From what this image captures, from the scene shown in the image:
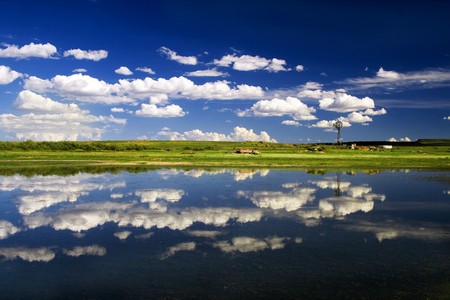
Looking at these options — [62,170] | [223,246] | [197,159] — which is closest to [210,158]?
[197,159]

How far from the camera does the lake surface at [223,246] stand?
12.8 m

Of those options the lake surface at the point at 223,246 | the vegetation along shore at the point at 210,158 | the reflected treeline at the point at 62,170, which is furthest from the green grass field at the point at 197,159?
the lake surface at the point at 223,246

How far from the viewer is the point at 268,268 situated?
14484 millimetres

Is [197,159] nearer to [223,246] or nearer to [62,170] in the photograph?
[62,170]

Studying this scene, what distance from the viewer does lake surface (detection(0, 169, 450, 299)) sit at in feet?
41.8

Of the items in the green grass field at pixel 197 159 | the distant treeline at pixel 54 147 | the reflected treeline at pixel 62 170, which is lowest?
the reflected treeline at pixel 62 170

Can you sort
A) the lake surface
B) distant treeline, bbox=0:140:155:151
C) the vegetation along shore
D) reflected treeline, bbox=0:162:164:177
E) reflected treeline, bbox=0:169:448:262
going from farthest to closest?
distant treeline, bbox=0:140:155:151 → the vegetation along shore → reflected treeline, bbox=0:162:164:177 → reflected treeline, bbox=0:169:448:262 → the lake surface

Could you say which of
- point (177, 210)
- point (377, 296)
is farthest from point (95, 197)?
point (377, 296)

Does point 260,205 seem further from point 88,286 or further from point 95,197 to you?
point 88,286

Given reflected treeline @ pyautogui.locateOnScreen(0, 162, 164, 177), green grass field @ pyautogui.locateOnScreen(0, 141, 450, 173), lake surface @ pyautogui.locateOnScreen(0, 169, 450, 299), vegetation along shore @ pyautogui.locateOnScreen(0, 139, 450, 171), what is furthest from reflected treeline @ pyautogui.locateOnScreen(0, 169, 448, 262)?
vegetation along shore @ pyautogui.locateOnScreen(0, 139, 450, 171)

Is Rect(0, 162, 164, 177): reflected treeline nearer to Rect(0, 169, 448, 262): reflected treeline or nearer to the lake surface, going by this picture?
Rect(0, 169, 448, 262): reflected treeline

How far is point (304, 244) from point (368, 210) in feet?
35.6

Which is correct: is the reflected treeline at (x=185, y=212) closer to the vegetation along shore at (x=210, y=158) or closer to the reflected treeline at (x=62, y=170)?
the reflected treeline at (x=62, y=170)

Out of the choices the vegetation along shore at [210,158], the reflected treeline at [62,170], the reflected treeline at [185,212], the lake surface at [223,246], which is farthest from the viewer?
the vegetation along shore at [210,158]
